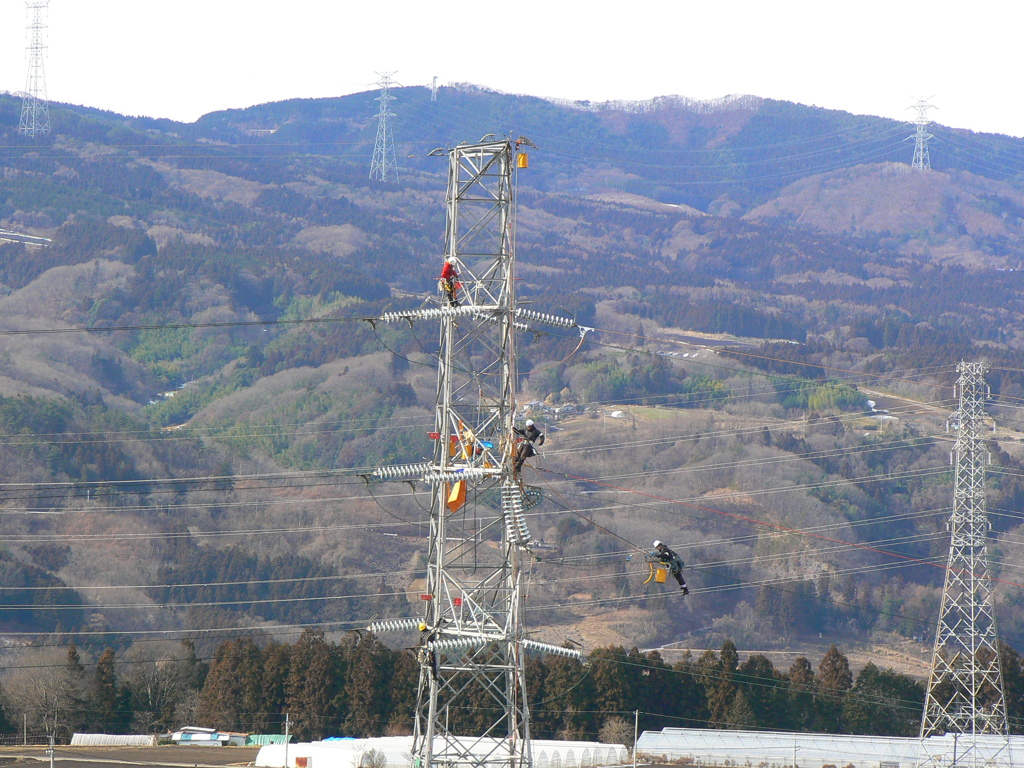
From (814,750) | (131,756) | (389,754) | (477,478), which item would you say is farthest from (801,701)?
(477,478)

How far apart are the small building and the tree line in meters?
4.22

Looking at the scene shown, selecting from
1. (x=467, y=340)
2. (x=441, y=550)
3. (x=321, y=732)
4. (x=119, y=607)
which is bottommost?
(x=119, y=607)

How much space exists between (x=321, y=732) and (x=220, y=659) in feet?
28.6

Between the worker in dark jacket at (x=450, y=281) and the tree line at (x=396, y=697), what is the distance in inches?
1754

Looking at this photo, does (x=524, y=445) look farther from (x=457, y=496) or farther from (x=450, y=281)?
(x=450, y=281)

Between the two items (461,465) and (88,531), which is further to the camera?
(88,531)

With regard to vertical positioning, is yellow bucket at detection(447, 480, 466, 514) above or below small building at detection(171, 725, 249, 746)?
above

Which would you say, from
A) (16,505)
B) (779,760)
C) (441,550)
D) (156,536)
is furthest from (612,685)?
(16,505)

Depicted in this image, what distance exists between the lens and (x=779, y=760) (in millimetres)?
68125

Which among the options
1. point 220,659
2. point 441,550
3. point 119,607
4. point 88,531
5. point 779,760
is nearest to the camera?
point 441,550

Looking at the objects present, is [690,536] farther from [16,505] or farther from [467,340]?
[467,340]

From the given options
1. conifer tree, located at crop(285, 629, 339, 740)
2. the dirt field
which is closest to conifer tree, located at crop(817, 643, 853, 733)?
conifer tree, located at crop(285, 629, 339, 740)

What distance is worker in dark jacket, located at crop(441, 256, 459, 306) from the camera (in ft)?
122

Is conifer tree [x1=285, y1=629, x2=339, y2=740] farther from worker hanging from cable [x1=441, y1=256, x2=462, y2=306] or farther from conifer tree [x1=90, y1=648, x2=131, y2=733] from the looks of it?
worker hanging from cable [x1=441, y1=256, x2=462, y2=306]
